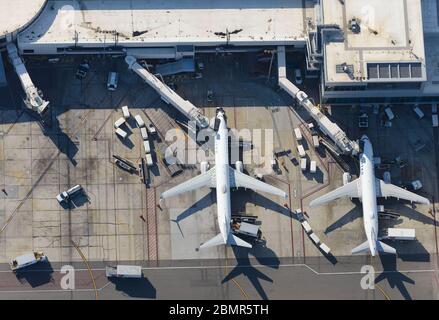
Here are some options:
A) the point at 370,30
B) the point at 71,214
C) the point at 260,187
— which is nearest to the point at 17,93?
the point at 71,214

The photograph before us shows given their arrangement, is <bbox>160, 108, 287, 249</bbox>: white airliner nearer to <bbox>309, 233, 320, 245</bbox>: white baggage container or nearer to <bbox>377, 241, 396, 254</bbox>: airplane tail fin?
<bbox>309, 233, 320, 245</bbox>: white baggage container

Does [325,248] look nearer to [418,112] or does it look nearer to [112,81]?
[418,112]

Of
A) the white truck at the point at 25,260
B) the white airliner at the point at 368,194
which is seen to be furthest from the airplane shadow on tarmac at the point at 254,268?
the white truck at the point at 25,260

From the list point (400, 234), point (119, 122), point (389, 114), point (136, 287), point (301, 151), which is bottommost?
point (136, 287)

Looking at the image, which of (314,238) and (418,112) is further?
(418,112)

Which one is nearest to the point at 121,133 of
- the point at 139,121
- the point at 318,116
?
the point at 139,121

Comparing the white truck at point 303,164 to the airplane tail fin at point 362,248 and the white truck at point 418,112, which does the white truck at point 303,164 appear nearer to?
the airplane tail fin at point 362,248
